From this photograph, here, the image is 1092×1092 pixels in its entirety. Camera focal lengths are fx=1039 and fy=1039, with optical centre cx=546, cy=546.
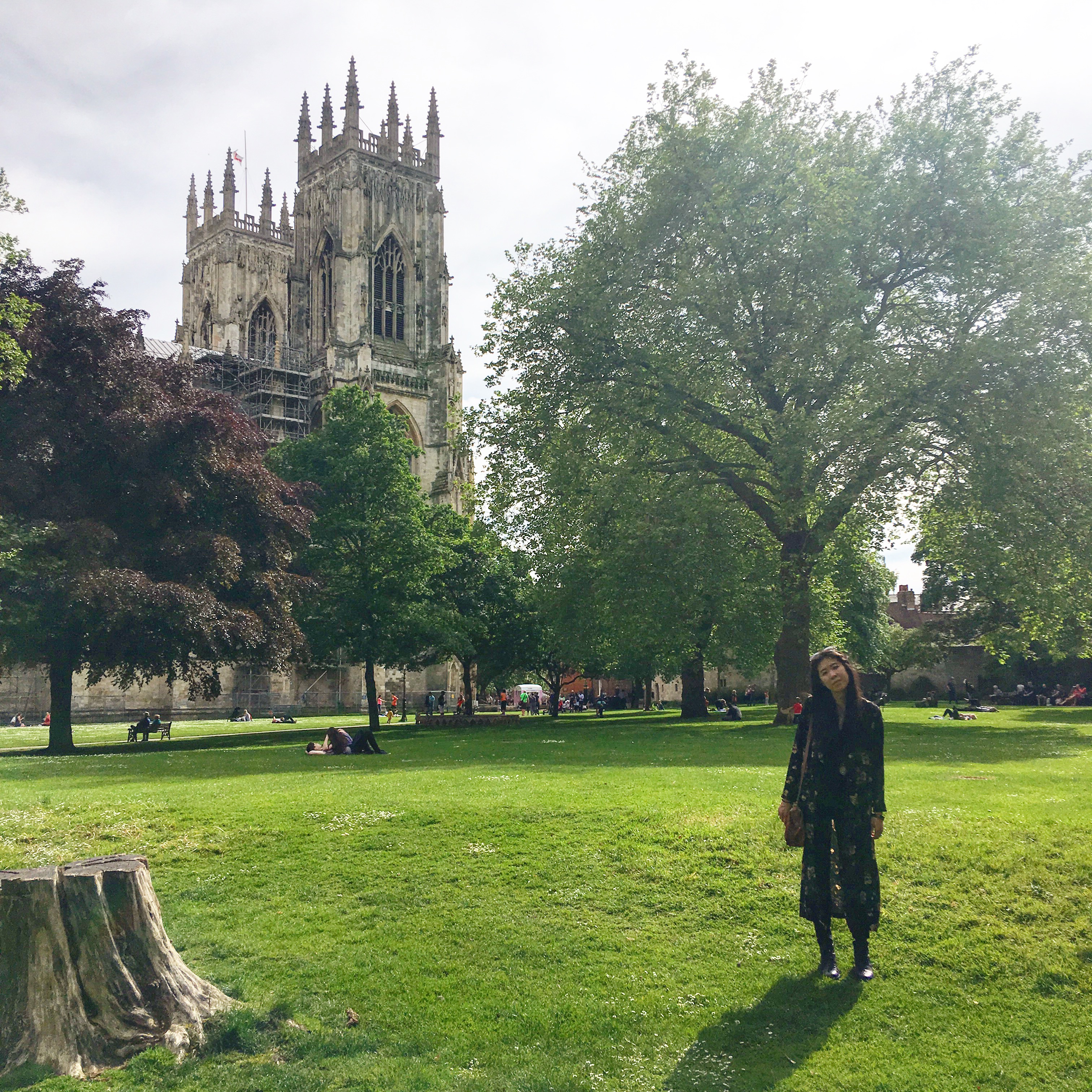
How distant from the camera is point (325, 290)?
275 ft

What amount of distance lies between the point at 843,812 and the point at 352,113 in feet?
280

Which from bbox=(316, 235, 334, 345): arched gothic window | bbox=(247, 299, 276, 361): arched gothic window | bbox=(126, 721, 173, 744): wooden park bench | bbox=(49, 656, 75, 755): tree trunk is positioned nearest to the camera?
bbox=(49, 656, 75, 755): tree trunk

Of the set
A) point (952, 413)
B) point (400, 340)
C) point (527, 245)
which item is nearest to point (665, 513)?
point (952, 413)

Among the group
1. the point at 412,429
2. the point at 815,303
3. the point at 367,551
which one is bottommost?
the point at 367,551

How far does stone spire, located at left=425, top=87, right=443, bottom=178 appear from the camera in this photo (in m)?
86.1

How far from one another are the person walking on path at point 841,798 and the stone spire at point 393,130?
8431cm

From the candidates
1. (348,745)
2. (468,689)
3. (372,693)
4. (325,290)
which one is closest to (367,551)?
(372,693)

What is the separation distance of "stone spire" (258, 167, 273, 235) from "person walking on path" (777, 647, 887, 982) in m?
102

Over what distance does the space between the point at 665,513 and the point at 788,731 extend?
6339 mm

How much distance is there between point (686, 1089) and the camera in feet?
21.9

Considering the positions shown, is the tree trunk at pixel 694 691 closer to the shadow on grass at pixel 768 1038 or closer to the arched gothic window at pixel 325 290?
the shadow on grass at pixel 768 1038

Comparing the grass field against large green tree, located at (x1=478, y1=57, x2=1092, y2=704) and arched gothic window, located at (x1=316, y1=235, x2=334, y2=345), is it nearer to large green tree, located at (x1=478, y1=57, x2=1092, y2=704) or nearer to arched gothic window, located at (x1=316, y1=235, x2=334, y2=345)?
large green tree, located at (x1=478, y1=57, x2=1092, y2=704)

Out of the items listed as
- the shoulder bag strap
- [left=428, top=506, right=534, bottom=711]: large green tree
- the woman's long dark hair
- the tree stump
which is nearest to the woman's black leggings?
the shoulder bag strap

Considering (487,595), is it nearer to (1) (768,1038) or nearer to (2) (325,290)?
(1) (768,1038)
